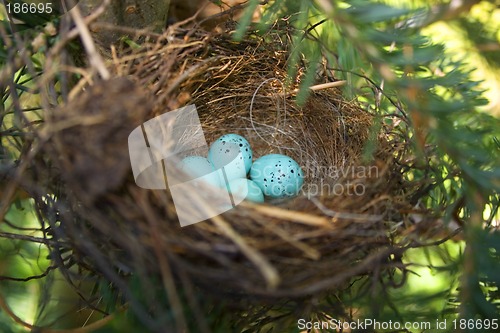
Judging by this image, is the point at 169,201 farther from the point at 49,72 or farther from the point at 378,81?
the point at 378,81

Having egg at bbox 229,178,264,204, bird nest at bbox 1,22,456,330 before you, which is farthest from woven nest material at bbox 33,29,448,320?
egg at bbox 229,178,264,204

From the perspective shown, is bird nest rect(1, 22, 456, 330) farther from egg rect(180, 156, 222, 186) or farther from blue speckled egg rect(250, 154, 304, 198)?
egg rect(180, 156, 222, 186)

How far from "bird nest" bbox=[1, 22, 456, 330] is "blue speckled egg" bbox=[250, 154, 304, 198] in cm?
3

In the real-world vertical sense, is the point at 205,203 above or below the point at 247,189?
above

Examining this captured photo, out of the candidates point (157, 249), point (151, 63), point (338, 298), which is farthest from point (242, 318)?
point (151, 63)

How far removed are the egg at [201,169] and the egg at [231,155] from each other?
0.10 feet

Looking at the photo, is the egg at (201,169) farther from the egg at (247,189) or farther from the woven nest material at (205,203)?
the woven nest material at (205,203)

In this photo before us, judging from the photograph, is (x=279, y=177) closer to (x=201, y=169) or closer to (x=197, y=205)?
(x=201, y=169)

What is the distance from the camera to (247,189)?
43.8 inches

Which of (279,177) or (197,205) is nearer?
(197,205)

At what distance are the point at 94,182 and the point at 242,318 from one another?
0.33 metres

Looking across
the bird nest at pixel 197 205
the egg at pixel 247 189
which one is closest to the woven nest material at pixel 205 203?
the bird nest at pixel 197 205

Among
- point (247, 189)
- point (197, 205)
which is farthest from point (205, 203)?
point (247, 189)

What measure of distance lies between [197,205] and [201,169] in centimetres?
34
